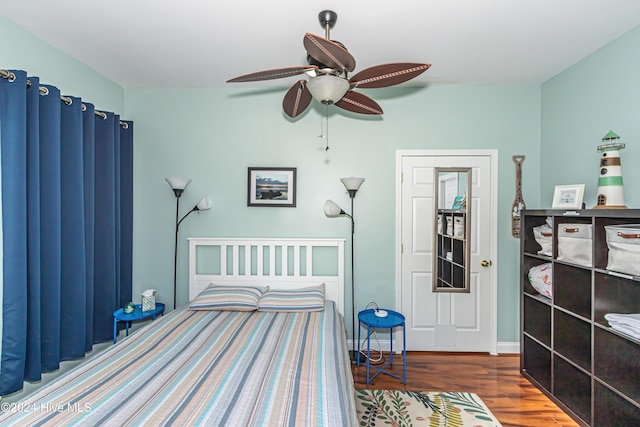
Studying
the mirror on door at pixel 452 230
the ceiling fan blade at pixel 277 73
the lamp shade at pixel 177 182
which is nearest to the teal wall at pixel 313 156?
the lamp shade at pixel 177 182

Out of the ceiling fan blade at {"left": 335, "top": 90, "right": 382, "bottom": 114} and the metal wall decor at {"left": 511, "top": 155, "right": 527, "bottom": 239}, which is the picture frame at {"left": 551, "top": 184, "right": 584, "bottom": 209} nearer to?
the metal wall decor at {"left": 511, "top": 155, "right": 527, "bottom": 239}

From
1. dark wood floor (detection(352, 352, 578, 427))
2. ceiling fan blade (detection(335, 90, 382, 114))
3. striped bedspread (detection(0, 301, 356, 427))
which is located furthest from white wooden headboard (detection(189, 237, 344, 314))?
ceiling fan blade (detection(335, 90, 382, 114))

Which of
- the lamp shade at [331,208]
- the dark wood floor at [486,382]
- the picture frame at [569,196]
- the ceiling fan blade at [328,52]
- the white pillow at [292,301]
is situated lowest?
the dark wood floor at [486,382]

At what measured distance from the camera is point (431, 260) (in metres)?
3.11

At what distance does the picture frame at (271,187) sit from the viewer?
310 centimetres

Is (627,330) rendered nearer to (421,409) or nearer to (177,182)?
(421,409)

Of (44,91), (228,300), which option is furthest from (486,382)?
(44,91)

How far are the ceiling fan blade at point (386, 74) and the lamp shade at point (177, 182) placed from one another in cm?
192

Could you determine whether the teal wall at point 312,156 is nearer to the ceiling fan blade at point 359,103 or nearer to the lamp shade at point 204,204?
the lamp shade at point 204,204

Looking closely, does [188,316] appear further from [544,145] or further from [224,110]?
[544,145]

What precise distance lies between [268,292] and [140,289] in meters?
1.43

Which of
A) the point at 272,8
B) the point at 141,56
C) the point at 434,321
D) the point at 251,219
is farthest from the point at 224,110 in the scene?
the point at 434,321

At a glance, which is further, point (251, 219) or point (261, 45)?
point (251, 219)

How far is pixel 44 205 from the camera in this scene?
2.17 metres
